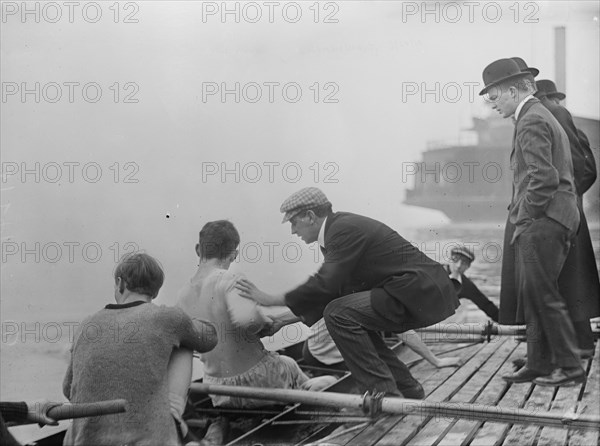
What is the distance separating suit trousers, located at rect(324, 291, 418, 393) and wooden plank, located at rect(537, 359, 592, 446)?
456 mm

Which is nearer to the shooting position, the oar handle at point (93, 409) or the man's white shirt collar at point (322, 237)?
the oar handle at point (93, 409)

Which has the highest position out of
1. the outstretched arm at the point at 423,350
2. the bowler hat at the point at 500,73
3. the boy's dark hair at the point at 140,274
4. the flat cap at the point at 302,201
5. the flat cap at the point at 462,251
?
the bowler hat at the point at 500,73

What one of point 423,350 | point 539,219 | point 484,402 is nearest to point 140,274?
point 423,350

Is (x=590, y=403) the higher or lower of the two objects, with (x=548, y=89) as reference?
lower

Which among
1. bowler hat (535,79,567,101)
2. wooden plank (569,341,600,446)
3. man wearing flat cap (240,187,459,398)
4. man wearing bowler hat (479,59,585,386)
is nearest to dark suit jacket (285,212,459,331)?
man wearing flat cap (240,187,459,398)

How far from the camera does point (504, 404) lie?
2521mm

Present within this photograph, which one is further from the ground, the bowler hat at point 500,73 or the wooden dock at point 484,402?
the bowler hat at point 500,73

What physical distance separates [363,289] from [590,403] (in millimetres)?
819

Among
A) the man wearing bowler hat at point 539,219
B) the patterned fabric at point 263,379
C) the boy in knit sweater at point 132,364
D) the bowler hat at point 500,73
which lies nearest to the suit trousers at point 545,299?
the man wearing bowler hat at point 539,219

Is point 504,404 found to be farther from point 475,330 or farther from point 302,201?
point 302,201

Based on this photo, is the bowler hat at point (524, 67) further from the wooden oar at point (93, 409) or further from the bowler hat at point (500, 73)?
the wooden oar at point (93, 409)

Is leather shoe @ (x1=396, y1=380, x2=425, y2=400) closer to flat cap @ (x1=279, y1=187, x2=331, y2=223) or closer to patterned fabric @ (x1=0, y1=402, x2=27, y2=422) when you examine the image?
flat cap @ (x1=279, y1=187, x2=331, y2=223)

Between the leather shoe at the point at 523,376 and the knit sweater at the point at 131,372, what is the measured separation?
100 cm

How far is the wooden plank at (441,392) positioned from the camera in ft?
8.16
